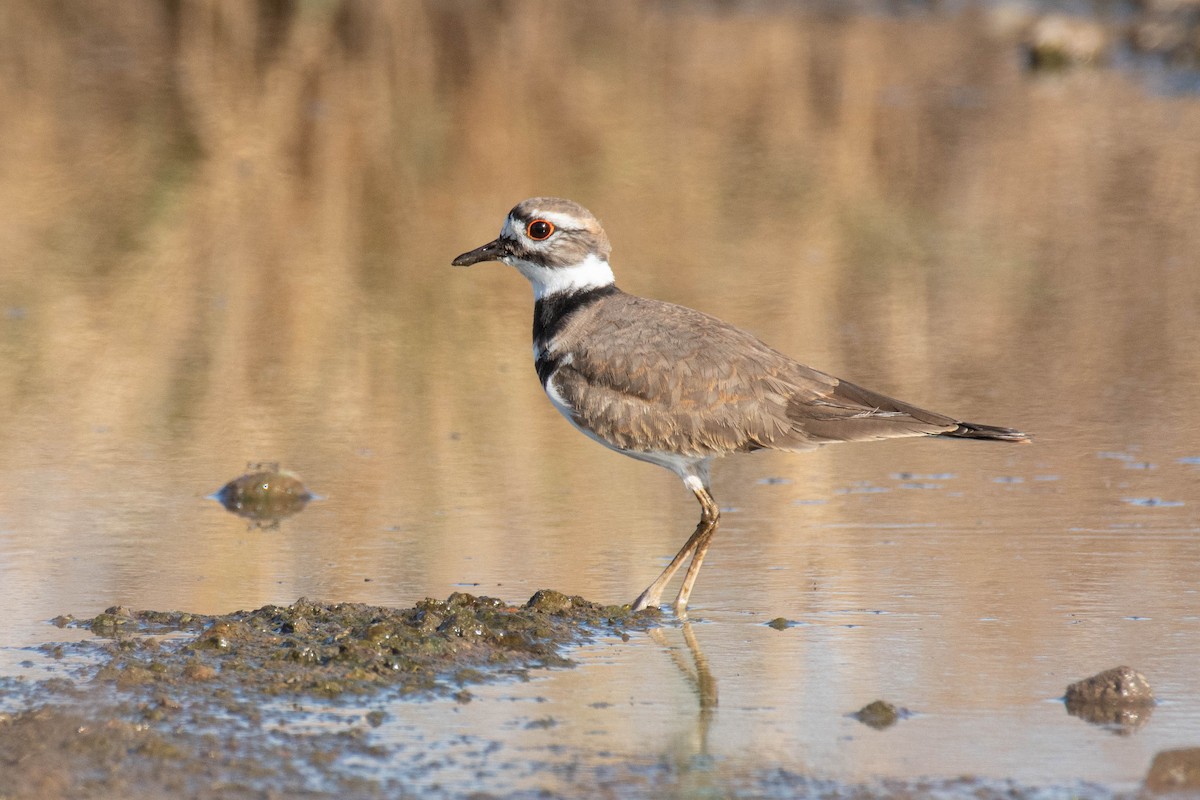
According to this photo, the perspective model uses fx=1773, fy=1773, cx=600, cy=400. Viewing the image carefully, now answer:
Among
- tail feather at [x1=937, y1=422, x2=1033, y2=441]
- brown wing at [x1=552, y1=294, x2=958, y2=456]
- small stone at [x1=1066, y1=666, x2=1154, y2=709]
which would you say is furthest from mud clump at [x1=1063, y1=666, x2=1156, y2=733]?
brown wing at [x1=552, y1=294, x2=958, y2=456]

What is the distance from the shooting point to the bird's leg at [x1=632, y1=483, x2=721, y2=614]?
227 inches

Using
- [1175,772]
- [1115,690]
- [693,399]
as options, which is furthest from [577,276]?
[1175,772]

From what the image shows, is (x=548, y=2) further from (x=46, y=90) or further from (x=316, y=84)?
(x=46, y=90)

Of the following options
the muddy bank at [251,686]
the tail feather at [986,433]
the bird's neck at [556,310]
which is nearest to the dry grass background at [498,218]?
the bird's neck at [556,310]

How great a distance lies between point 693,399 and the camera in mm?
5965

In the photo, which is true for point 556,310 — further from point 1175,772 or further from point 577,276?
point 1175,772

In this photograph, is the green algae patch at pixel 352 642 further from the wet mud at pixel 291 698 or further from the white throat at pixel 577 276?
the white throat at pixel 577 276

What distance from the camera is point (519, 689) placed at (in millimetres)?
4883

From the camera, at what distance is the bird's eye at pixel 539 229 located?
6.50 m

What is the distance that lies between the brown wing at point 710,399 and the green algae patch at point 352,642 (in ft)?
2.24

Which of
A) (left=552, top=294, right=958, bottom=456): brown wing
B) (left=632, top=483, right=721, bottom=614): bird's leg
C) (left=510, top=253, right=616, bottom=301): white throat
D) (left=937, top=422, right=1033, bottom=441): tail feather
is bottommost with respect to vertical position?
(left=632, top=483, right=721, bottom=614): bird's leg

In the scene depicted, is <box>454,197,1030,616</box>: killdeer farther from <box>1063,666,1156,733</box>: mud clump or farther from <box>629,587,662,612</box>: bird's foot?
<box>1063,666,1156,733</box>: mud clump

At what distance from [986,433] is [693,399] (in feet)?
3.20

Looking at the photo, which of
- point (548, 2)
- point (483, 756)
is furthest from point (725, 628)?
point (548, 2)
